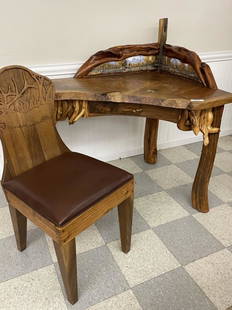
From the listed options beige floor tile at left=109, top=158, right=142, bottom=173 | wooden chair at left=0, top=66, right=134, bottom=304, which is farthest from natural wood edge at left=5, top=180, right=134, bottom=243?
beige floor tile at left=109, top=158, right=142, bottom=173

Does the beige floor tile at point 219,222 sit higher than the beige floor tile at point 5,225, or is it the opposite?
the beige floor tile at point 5,225

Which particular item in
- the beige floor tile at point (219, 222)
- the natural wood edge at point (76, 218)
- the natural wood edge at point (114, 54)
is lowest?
the beige floor tile at point (219, 222)

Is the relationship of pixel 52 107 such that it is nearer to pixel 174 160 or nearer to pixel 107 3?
pixel 107 3

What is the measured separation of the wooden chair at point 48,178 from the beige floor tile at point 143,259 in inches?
2.3

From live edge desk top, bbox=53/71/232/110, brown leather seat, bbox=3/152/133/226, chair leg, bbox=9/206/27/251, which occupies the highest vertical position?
live edge desk top, bbox=53/71/232/110

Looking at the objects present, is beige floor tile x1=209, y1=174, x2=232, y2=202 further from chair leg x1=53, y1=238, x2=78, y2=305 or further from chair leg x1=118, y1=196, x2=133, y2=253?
chair leg x1=53, y1=238, x2=78, y2=305

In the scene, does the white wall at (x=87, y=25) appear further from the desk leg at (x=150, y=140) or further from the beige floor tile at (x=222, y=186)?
the beige floor tile at (x=222, y=186)

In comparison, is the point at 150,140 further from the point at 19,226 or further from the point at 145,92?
the point at 19,226

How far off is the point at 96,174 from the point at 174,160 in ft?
4.14

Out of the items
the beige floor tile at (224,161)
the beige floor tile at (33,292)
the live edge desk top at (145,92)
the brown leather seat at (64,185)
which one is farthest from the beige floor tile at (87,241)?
the beige floor tile at (224,161)

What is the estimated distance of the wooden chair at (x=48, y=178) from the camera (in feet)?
3.13

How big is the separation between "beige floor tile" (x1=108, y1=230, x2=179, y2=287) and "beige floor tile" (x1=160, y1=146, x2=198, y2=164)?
37.1 inches

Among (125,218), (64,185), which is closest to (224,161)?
(125,218)

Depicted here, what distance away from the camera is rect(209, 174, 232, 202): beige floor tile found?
1790 mm
